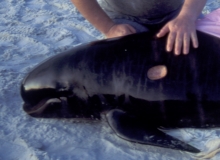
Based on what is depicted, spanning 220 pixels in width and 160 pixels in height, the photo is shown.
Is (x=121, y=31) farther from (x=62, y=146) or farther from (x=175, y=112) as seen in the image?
(x=62, y=146)

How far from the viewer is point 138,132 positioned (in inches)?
82.0

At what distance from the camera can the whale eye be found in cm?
210

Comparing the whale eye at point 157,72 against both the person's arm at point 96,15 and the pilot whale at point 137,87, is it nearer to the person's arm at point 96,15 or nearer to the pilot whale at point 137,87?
the pilot whale at point 137,87

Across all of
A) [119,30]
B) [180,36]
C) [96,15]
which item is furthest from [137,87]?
[96,15]

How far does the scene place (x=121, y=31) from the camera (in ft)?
8.14

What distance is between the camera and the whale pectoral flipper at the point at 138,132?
6.50 ft

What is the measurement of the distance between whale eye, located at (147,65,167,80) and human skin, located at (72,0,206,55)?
11cm

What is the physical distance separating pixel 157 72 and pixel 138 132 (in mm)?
354

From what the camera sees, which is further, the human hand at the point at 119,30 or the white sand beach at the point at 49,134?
the human hand at the point at 119,30

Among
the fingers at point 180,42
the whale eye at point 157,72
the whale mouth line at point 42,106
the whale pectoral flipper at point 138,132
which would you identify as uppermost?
the fingers at point 180,42

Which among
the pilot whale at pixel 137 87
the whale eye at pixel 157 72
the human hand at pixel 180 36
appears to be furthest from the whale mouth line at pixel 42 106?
the human hand at pixel 180 36

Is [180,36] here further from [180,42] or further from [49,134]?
[49,134]

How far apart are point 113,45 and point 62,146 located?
66 cm

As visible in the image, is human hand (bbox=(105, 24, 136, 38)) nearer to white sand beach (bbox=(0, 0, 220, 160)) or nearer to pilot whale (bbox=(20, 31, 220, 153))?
pilot whale (bbox=(20, 31, 220, 153))
